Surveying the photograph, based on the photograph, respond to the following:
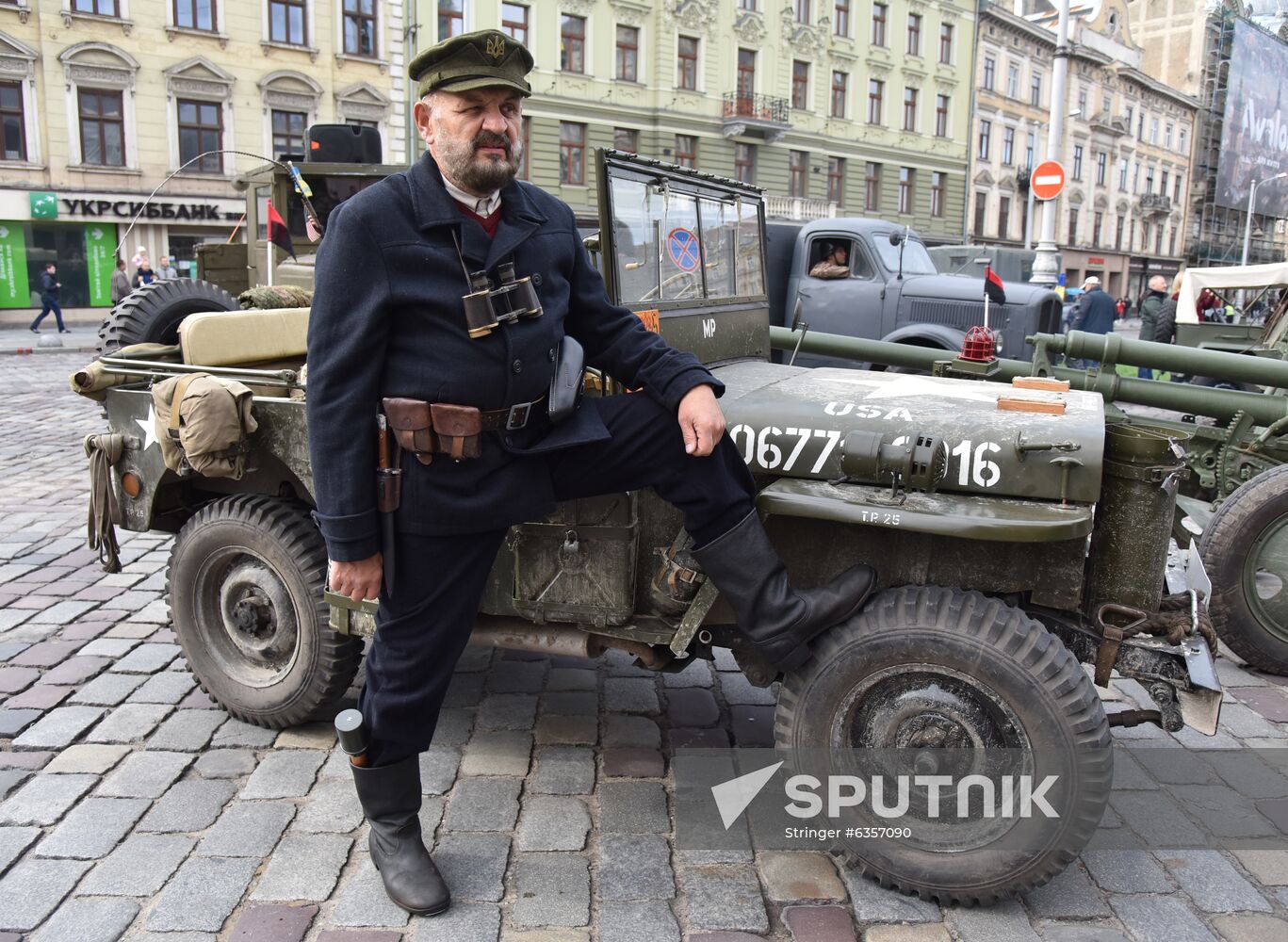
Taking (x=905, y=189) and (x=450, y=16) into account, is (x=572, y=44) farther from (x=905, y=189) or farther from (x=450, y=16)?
(x=905, y=189)

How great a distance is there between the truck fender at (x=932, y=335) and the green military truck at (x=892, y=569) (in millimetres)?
6742

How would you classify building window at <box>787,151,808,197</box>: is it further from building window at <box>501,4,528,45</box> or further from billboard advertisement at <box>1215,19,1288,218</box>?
billboard advertisement at <box>1215,19,1288,218</box>

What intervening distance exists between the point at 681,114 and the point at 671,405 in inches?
1299

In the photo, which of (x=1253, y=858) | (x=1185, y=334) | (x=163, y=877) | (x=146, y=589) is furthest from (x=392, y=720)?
(x=1185, y=334)

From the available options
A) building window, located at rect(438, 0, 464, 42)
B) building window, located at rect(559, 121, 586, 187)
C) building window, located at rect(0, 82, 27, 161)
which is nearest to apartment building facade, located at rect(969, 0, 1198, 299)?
building window, located at rect(559, 121, 586, 187)

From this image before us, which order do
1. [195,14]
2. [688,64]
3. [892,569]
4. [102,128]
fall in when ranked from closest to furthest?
[892,569] < [102,128] < [195,14] < [688,64]

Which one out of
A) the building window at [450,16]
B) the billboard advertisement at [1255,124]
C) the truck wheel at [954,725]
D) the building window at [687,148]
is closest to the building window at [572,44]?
the building window at [450,16]

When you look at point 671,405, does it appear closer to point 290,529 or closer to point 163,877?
point 290,529

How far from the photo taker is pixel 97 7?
24750 mm

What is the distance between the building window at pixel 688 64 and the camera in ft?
111

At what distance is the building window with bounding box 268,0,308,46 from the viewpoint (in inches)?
1062

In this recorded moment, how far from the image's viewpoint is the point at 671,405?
2.79 meters

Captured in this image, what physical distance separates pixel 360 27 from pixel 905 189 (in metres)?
22.4

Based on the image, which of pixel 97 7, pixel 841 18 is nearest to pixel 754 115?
pixel 841 18
